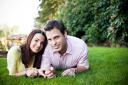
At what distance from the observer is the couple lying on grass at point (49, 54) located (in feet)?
10.1

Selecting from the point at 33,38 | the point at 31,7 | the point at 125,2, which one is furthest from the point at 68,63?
the point at 125,2

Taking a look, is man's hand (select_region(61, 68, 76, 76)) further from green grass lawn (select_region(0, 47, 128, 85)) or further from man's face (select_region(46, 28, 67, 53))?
man's face (select_region(46, 28, 67, 53))

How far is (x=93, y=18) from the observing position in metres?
3.48

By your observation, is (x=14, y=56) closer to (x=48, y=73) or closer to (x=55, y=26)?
(x=48, y=73)

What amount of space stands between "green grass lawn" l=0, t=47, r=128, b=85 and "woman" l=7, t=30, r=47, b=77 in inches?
2.4

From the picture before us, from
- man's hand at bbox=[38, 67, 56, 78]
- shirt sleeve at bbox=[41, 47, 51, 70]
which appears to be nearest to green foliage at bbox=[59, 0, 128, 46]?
shirt sleeve at bbox=[41, 47, 51, 70]

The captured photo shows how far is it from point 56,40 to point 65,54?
0.53 feet

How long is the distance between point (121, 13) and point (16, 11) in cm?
104

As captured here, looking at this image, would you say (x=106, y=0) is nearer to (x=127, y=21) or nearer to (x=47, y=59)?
(x=127, y=21)

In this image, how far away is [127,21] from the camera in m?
3.58

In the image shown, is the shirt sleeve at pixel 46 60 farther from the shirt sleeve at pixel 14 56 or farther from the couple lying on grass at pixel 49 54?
the shirt sleeve at pixel 14 56

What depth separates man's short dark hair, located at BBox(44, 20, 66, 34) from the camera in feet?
10.1

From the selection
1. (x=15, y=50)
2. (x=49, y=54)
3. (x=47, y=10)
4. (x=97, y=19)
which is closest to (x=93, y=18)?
(x=97, y=19)

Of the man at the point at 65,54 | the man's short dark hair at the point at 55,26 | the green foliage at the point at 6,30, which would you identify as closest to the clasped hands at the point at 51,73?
the man at the point at 65,54
